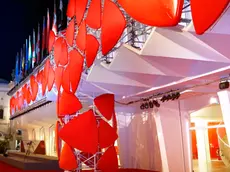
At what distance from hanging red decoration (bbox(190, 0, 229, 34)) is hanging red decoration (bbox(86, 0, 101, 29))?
184 inches

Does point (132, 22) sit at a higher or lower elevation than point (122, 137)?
higher

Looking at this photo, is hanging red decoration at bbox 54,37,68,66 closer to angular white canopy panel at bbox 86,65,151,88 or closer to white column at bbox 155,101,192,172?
angular white canopy panel at bbox 86,65,151,88

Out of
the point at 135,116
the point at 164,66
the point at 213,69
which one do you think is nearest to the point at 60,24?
the point at 135,116

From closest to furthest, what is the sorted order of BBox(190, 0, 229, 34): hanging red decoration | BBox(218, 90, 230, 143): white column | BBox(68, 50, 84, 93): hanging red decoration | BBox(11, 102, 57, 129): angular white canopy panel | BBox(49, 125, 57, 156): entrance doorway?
1. BBox(190, 0, 229, 34): hanging red decoration
2. BBox(218, 90, 230, 143): white column
3. BBox(68, 50, 84, 93): hanging red decoration
4. BBox(11, 102, 57, 129): angular white canopy panel
5. BBox(49, 125, 57, 156): entrance doorway

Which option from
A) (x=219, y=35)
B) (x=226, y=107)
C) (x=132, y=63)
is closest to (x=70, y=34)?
(x=132, y=63)

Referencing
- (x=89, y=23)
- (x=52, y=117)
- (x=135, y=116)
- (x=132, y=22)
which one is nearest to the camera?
(x=132, y=22)

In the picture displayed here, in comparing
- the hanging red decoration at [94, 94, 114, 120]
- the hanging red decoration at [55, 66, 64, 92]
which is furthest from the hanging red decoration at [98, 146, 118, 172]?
the hanging red decoration at [55, 66, 64, 92]

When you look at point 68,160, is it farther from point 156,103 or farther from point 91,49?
point 156,103

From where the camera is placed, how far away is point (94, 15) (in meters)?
8.90

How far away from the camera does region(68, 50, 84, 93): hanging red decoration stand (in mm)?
9641

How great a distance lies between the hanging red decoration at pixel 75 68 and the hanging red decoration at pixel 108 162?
2.35m

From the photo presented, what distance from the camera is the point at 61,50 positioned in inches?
460

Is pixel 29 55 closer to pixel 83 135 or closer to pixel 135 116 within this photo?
pixel 135 116

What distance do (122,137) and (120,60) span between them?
7243 mm
